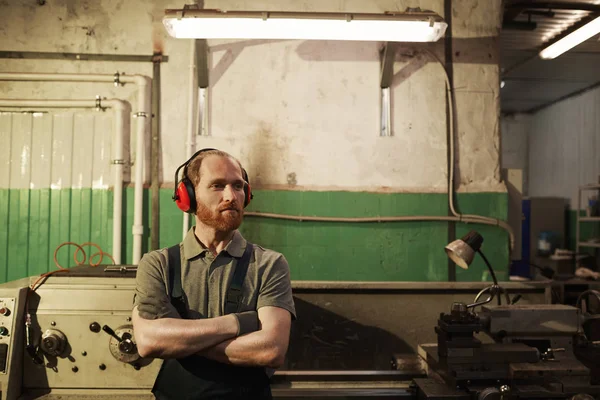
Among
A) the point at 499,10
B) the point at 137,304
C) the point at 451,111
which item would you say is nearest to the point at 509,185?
the point at 451,111

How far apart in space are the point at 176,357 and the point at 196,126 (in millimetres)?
2208

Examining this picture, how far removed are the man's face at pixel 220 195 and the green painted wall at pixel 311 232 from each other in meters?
1.67

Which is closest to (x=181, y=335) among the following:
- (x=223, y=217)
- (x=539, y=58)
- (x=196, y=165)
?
(x=223, y=217)

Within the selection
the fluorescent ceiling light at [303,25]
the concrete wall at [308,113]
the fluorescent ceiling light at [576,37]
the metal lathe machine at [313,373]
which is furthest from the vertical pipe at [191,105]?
the fluorescent ceiling light at [576,37]

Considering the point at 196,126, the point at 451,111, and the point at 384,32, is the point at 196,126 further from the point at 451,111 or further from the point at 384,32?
the point at 451,111

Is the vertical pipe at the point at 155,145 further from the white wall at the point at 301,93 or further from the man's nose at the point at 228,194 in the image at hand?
the man's nose at the point at 228,194

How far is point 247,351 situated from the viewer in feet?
4.87

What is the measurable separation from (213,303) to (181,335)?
0.16 m

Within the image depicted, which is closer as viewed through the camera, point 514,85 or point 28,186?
point 28,186

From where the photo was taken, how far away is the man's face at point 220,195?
165 centimetres

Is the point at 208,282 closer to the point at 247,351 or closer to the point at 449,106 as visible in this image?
the point at 247,351

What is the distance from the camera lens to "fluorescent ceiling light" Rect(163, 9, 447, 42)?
2.60m

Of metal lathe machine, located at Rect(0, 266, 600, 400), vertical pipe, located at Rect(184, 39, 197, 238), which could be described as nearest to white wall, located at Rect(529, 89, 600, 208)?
metal lathe machine, located at Rect(0, 266, 600, 400)

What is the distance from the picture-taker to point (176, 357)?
4.91ft
